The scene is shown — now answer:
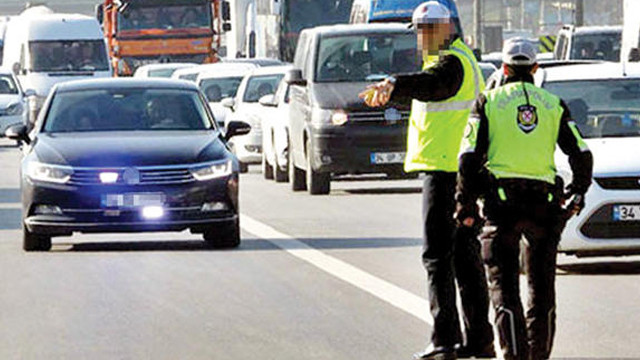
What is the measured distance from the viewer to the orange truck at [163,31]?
52125 millimetres

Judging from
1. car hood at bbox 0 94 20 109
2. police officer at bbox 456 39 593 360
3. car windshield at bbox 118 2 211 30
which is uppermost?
police officer at bbox 456 39 593 360

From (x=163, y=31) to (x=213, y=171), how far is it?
35.0 m

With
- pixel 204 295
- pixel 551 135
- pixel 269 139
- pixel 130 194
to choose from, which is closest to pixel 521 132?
pixel 551 135

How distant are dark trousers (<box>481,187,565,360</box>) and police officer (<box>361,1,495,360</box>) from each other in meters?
0.78

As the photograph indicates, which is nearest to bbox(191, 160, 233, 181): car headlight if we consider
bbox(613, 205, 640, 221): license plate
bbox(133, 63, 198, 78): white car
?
bbox(613, 205, 640, 221): license plate

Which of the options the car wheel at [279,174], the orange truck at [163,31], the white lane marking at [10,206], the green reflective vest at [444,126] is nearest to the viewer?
the green reflective vest at [444,126]

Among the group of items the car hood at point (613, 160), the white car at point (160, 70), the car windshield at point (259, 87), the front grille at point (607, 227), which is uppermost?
the car hood at point (613, 160)

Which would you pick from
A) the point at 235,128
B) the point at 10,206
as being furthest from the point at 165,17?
the point at 235,128

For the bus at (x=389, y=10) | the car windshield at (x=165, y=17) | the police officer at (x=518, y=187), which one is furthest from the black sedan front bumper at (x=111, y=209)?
the car windshield at (x=165, y=17)

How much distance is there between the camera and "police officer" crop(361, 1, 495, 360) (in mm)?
10312

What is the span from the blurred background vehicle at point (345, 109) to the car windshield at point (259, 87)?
6056mm

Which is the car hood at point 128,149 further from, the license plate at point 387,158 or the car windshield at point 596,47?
the car windshield at point 596,47

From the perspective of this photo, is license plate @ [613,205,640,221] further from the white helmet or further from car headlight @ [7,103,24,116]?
car headlight @ [7,103,24,116]

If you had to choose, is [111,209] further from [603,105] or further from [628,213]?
[628,213]
